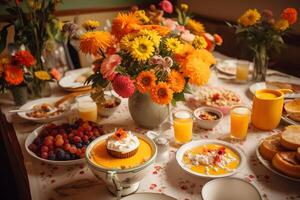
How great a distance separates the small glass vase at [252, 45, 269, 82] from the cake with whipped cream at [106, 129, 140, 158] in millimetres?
972

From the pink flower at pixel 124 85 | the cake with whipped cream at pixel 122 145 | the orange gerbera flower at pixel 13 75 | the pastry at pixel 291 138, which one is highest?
the pink flower at pixel 124 85

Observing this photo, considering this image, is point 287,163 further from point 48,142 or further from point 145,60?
point 48,142

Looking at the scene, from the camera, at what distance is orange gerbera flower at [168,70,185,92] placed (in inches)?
43.3

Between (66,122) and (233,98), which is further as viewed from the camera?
(233,98)

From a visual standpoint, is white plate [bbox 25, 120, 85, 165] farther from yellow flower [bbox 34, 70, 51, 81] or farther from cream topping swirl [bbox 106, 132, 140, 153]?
yellow flower [bbox 34, 70, 51, 81]

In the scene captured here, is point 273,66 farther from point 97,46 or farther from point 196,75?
point 97,46

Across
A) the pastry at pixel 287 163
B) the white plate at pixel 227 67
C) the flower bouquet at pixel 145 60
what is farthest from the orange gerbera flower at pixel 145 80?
the white plate at pixel 227 67

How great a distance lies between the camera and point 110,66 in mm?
1054

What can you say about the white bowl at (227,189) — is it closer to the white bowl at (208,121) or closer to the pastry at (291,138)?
the pastry at (291,138)

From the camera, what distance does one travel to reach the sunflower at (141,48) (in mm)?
1060

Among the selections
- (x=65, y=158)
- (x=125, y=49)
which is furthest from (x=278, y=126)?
(x=65, y=158)

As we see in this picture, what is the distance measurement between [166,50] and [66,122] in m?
0.52

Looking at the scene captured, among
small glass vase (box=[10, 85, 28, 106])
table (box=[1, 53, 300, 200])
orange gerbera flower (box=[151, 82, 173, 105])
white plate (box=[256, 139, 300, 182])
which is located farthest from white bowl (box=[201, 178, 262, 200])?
small glass vase (box=[10, 85, 28, 106])

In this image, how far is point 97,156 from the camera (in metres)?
0.98
